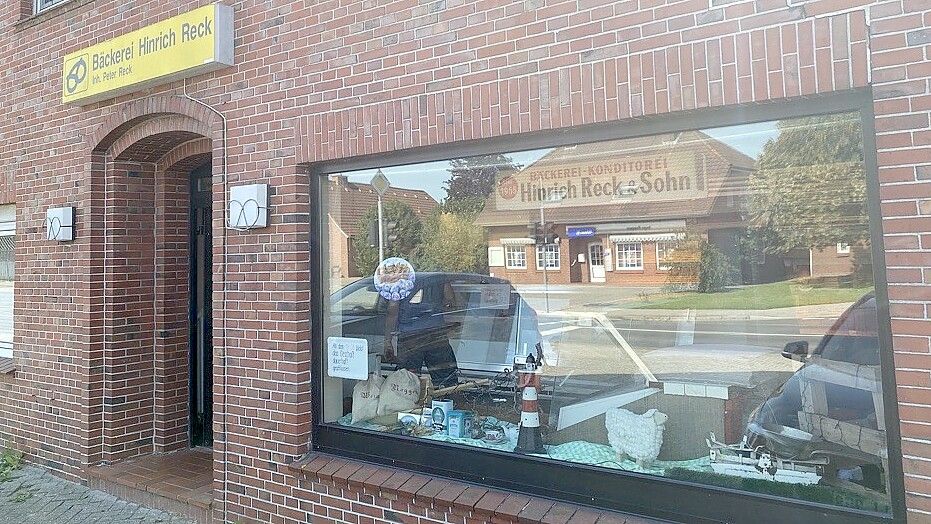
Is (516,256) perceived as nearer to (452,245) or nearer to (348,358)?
(452,245)

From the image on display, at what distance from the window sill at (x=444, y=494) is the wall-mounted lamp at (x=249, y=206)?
61.6 inches

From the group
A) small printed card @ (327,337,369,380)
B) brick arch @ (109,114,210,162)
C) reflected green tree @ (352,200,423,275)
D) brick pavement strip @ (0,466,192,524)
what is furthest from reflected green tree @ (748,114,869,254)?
brick pavement strip @ (0,466,192,524)

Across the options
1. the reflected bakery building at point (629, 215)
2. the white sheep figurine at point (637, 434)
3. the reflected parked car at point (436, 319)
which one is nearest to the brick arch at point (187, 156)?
the reflected parked car at point (436, 319)

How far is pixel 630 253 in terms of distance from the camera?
152 inches

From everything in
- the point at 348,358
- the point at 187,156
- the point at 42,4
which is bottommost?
the point at 348,358

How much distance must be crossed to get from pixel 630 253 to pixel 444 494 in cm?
171

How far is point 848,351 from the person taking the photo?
9.94ft

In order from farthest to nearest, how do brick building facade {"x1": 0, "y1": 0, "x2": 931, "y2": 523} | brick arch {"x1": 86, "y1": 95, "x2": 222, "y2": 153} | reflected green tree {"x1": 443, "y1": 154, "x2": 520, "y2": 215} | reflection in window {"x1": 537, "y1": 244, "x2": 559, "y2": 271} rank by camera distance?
1. brick arch {"x1": 86, "y1": 95, "x2": 222, "y2": 153}
2. reflection in window {"x1": 537, "y1": 244, "x2": 559, "y2": 271}
3. reflected green tree {"x1": 443, "y1": 154, "x2": 520, "y2": 215}
4. brick building facade {"x1": 0, "y1": 0, "x2": 931, "y2": 523}

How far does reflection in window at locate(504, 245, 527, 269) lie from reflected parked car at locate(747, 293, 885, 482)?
160 centimetres

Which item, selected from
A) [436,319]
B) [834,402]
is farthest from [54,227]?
[834,402]

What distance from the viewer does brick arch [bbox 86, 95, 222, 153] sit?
16.0 ft

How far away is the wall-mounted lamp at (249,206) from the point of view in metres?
4.38

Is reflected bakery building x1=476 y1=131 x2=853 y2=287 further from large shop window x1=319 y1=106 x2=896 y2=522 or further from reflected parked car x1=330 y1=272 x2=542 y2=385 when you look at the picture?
reflected parked car x1=330 y1=272 x2=542 y2=385

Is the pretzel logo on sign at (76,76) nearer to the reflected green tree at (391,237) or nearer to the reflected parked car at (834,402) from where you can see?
the reflected green tree at (391,237)
